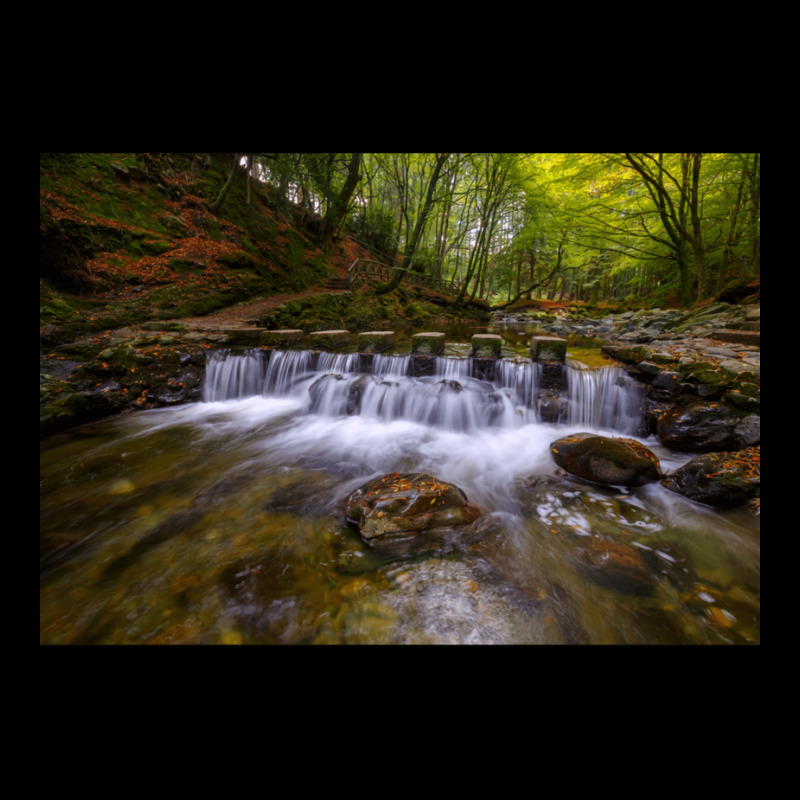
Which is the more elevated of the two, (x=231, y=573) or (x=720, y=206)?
(x=720, y=206)

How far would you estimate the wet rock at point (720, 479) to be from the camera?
312 centimetres

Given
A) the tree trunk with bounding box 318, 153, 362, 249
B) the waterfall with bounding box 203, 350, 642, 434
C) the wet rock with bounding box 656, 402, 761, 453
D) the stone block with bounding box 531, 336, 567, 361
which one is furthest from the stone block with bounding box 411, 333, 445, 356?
the tree trunk with bounding box 318, 153, 362, 249

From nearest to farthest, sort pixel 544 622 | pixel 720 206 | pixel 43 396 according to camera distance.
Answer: pixel 544 622 → pixel 43 396 → pixel 720 206

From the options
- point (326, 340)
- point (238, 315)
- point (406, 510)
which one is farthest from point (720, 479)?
point (238, 315)

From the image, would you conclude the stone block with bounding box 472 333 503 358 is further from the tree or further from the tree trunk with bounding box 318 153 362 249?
the tree trunk with bounding box 318 153 362 249

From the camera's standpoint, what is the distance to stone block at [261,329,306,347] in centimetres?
770

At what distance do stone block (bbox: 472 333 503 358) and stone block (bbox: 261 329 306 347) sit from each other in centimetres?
478

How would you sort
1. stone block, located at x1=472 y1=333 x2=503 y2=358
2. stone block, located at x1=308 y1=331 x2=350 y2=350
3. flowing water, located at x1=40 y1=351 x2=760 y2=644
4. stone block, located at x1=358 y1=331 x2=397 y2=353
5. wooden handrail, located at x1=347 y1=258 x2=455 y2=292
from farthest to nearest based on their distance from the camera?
wooden handrail, located at x1=347 y1=258 x2=455 y2=292, stone block, located at x1=308 y1=331 x2=350 y2=350, stone block, located at x1=358 y1=331 x2=397 y2=353, stone block, located at x1=472 y1=333 x2=503 y2=358, flowing water, located at x1=40 y1=351 x2=760 y2=644

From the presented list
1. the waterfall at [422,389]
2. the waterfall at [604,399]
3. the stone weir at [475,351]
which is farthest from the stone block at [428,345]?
the waterfall at [604,399]

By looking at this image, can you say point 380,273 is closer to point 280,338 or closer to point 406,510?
point 280,338
